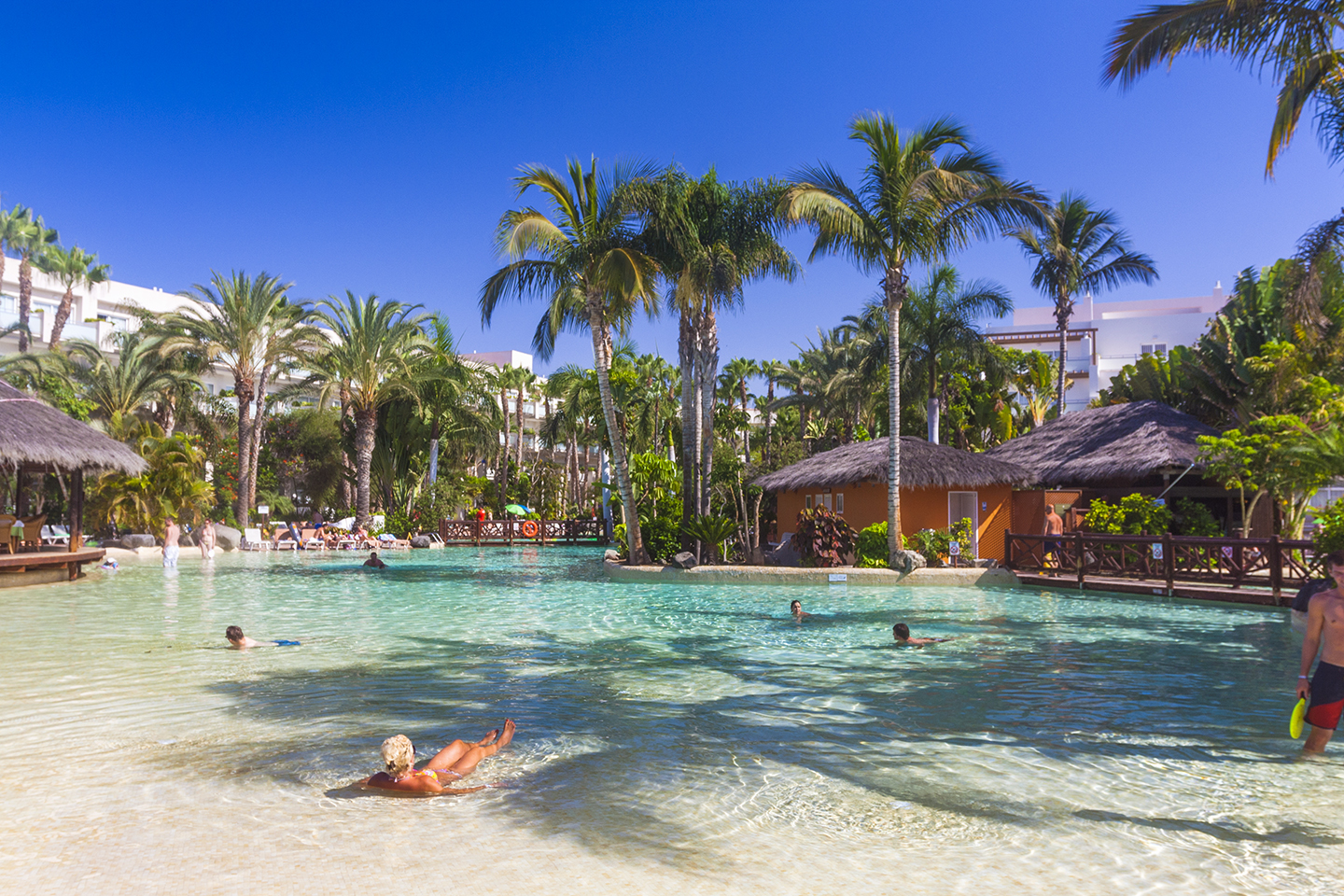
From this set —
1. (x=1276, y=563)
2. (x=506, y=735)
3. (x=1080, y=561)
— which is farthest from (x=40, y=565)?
(x=1276, y=563)

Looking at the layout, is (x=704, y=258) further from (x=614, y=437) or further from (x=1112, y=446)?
(x=1112, y=446)

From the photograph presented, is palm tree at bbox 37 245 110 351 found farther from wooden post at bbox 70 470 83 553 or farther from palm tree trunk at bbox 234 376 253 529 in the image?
wooden post at bbox 70 470 83 553

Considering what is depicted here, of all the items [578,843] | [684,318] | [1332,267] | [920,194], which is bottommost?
[578,843]

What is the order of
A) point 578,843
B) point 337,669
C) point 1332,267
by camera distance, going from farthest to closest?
1. point 1332,267
2. point 337,669
3. point 578,843

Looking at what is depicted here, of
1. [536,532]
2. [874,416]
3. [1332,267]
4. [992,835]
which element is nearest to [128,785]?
[992,835]

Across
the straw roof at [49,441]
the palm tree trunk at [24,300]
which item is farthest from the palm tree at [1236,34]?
the palm tree trunk at [24,300]

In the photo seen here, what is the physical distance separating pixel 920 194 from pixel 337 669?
52.7ft

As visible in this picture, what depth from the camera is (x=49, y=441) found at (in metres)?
20.7

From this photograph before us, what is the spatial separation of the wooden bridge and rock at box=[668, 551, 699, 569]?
24.9 ft

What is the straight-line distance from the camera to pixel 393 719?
7.82m

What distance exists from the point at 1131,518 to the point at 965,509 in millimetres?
4729

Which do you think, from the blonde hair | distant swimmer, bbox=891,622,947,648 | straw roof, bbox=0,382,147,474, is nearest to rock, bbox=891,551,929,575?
distant swimmer, bbox=891,622,947,648

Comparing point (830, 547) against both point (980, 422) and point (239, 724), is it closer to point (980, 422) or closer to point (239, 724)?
point (239, 724)

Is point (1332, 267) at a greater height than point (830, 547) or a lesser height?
greater
